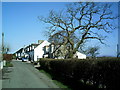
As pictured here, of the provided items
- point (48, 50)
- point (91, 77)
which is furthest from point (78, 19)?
point (48, 50)

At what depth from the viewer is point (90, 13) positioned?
A: 97.9 ft

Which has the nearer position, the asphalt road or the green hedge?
the green hedge

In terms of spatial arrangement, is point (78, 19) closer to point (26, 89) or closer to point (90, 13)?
point (90, 13)

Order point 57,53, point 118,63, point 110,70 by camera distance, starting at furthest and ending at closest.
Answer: point 57,53, point 110,70, point 118,63

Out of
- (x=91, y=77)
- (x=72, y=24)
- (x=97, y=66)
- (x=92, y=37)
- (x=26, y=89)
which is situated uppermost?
(x=72, y=24)

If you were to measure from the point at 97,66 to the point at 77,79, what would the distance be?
4.91 metres

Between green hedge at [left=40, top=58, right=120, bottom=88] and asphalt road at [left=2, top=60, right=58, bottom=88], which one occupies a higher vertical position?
green hedge at [left=40, top=58, right=120, bottom=88]

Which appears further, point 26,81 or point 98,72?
point 26,81

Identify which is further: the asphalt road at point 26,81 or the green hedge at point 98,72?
the asphalt road at point 26,81

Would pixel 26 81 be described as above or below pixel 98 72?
below

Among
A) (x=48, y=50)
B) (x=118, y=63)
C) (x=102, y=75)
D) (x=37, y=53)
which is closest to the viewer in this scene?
(x=118, y=63)

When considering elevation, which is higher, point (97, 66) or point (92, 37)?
point (92, 37)

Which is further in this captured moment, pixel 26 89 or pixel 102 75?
pixel 26 89

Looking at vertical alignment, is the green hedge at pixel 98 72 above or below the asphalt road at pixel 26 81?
above
